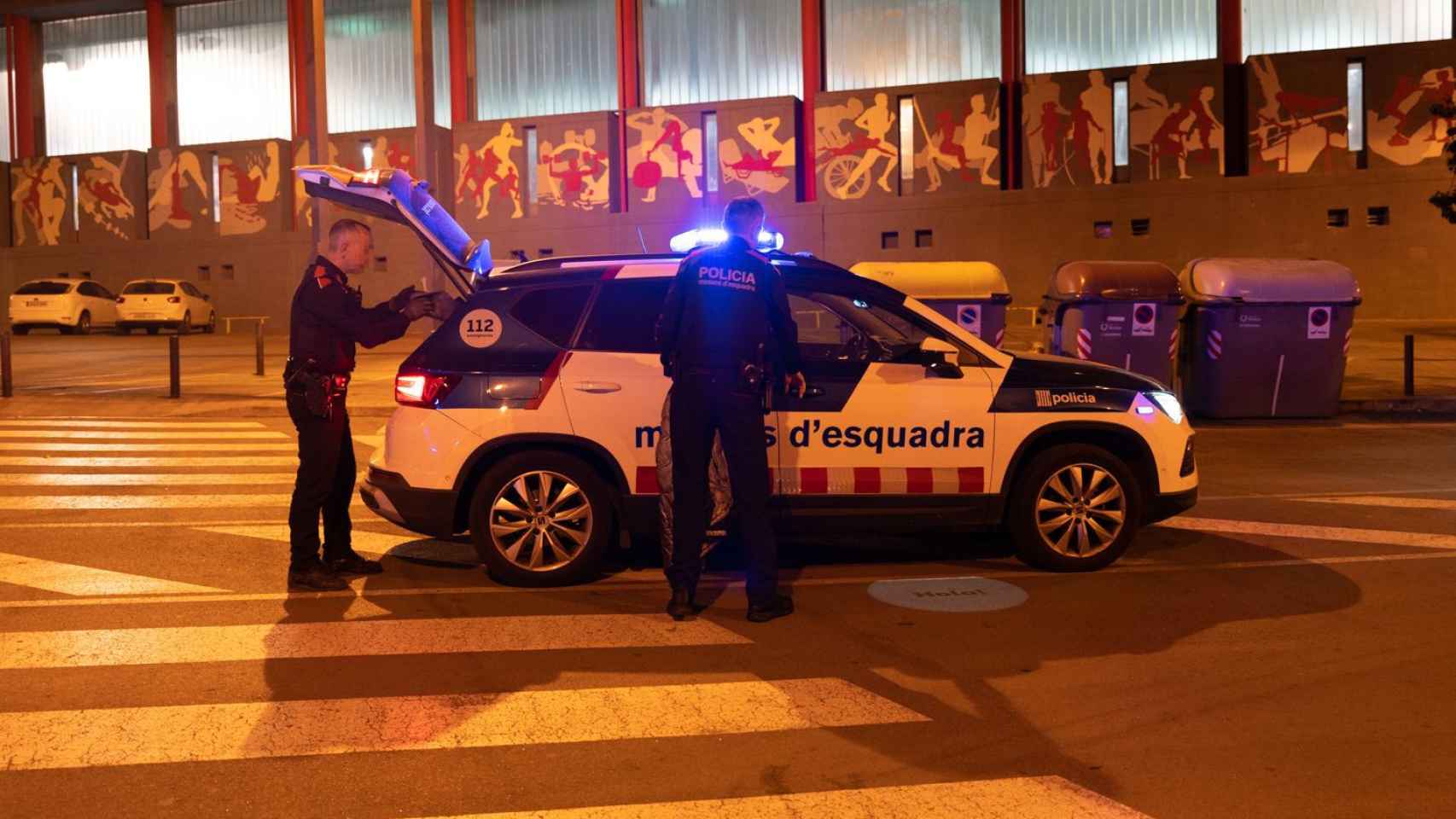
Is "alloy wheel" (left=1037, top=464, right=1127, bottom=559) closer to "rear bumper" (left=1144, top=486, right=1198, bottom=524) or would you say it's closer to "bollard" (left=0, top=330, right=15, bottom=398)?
"rear bumper" (left=1144, top=486, right=1198, bottom=524)

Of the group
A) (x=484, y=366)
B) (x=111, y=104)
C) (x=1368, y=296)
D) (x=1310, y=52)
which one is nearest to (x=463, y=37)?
(x=111, y=104)

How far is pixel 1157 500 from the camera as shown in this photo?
6.93 m

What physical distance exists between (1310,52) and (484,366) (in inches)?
1156

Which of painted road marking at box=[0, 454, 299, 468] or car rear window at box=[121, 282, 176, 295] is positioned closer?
painted road marking at box=[0, 454, 299, 468]

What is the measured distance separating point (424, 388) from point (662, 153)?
94.2ft

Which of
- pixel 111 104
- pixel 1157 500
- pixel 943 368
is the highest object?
pixel 111 104

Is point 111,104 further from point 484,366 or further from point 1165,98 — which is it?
point 484,366

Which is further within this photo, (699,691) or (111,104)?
(111,104)

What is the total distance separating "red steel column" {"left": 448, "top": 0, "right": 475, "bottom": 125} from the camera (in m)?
37.2

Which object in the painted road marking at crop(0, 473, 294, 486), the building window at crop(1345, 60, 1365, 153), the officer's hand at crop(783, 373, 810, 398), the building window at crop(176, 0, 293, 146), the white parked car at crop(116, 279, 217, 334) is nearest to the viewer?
the officer's hand at crop(783, 373, 810, 398)

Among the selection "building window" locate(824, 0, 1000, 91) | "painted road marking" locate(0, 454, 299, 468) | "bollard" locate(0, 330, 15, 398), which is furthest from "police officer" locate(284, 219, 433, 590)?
"building window" locate(824, 0, 1000, 91)

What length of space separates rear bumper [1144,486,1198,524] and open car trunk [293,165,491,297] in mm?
4031

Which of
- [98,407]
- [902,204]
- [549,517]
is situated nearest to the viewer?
[549,517]

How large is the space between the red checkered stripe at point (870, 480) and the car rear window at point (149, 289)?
32055 millimetres
